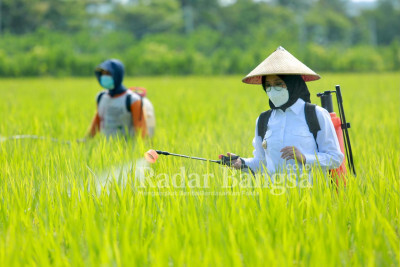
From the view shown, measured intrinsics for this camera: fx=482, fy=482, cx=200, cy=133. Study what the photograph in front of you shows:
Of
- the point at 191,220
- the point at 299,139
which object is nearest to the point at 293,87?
the point at 299,139

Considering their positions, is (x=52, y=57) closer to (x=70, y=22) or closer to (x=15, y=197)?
(x=70, y=22)

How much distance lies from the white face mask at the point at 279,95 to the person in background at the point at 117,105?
173 centimetres

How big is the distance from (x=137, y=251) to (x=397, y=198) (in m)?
1.12

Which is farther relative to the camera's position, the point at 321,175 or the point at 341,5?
the point at 341,5

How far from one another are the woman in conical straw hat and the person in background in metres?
1.70

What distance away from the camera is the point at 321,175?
2117 millimetres

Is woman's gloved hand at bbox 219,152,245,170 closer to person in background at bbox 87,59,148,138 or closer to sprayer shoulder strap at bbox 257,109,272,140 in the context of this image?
sprayer shoulder strap at bbox 257,109,272,140

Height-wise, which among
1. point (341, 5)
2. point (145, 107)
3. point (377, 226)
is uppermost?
point (341, 5)

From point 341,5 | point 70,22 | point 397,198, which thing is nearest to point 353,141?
point 397,198

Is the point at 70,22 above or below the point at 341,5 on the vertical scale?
below

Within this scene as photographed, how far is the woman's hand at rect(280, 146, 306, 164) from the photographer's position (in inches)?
82.4

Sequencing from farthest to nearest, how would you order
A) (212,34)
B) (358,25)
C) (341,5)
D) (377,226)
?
1. (341,5)
2. (358,25)
3. (212,34)
4. (377,226)

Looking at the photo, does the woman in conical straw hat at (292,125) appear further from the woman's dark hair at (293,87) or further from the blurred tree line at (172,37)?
the blurred tree line at (172,37)

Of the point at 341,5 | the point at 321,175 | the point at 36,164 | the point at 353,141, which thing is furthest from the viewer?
the point at 341,5
